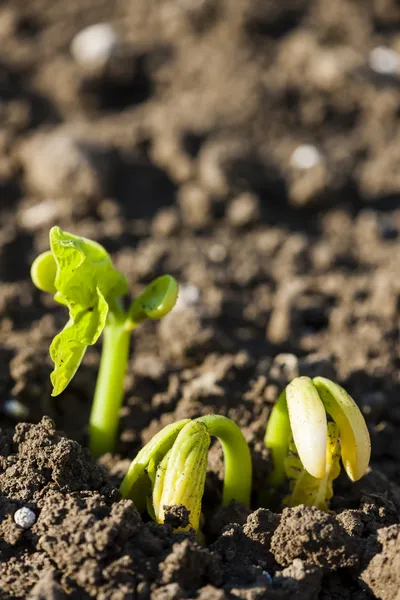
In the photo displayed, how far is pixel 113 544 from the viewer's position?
1.62 metres

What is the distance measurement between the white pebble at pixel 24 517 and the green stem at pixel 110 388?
47 cm

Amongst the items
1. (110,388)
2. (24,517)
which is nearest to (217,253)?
(110,388)

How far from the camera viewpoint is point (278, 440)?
2047 millimetres

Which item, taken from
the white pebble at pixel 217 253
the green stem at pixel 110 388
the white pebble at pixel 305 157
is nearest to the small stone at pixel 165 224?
the white pebble at pixel 217 253

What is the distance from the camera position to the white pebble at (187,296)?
9.34ft

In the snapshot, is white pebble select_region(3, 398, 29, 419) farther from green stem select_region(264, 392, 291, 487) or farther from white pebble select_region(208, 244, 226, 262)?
white pebble select_region(208, 244, 226, 262)

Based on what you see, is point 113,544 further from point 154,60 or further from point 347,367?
point 154,60

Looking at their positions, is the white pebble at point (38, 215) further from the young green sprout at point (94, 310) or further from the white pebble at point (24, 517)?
the white pebble at point (24, 517)

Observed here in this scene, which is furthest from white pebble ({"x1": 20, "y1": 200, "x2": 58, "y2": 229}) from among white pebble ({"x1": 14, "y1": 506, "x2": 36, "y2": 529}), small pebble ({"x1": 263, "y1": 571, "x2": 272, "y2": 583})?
small pebble ({"x1": 263, "y1": 571, "x2": 272, "y2": 583})

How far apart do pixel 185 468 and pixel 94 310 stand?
46cm

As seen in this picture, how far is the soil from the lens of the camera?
5.59 feet

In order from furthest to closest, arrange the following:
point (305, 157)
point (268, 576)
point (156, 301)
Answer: point (305, 157) → point (156, 301) → point (268, 576)

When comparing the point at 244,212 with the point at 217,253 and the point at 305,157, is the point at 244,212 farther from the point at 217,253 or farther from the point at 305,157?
the point at 305,157

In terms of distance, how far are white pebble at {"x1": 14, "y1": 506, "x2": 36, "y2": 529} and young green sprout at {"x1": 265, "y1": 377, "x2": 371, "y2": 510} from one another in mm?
634
